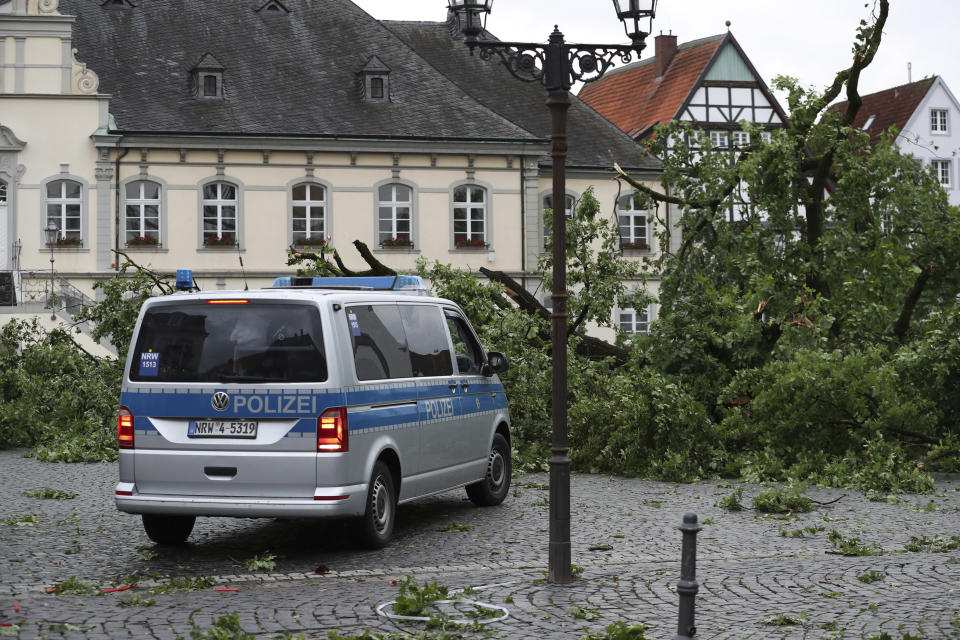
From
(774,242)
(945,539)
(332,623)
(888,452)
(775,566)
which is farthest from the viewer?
(774,242)

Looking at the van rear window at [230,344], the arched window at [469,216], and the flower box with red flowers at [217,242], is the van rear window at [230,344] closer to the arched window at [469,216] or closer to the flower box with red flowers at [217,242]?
the flower box with red flowers at [217,242]

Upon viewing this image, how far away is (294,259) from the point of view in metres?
19.4

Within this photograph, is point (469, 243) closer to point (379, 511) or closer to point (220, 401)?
point (379, 511)

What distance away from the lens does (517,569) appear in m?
8.54

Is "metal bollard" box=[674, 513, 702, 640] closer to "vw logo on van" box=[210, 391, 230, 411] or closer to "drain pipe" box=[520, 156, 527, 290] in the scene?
"vw logo on van" box=[210, 391, 230, 411]

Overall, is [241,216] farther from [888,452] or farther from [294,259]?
[888,452]

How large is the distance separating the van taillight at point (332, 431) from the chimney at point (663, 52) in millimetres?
41499

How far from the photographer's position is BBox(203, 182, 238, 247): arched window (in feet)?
122

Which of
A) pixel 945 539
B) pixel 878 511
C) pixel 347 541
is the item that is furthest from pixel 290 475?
pixel 878 511

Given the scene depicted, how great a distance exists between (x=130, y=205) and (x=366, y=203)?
682 centimetres

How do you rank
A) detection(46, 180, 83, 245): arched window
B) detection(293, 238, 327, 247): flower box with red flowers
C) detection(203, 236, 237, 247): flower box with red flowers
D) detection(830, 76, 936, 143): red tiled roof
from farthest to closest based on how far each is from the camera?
detection(830, 76, 936, 143): red tiled roof
detection(293, 238, 327, 247): flower box with red flowers
detection(203, 236, 237, 247): flower box with red flowers
detection(46, 180, 83, 245): arched window

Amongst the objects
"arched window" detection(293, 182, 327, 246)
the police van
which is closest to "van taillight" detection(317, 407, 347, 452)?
the police van

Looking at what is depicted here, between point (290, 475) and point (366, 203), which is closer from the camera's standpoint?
point (290, 475)

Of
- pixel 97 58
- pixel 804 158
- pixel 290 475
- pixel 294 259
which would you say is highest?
pixel 97 58
